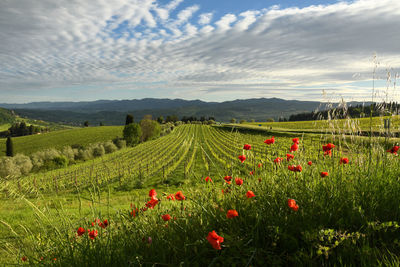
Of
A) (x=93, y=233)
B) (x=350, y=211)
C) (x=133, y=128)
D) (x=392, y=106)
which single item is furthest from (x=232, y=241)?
(x=133, y=128)

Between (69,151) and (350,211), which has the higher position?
(350,211)

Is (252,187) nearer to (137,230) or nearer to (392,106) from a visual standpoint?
(137,230)

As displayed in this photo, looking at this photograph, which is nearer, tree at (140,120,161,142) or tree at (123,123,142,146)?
tree at (123,123,142,146)

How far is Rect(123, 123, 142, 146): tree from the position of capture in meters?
70.4

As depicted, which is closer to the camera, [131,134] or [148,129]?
[131,134]

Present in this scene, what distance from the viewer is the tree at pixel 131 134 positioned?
2772 inches

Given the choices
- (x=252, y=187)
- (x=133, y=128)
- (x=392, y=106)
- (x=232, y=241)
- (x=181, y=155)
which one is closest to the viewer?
(x=232, y=241)

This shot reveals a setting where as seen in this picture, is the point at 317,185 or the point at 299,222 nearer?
the point at 299,222

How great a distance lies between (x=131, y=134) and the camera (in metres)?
70.7

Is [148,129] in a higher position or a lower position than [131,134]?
higher

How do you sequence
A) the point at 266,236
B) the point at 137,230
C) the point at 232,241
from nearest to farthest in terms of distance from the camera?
the point at 232,241 < the point at 266,236 < the point at 137,230

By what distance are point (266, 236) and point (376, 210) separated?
124 centimetres

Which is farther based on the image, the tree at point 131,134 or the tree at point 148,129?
the tree at point 148,129

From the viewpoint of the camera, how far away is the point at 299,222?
229 cm
